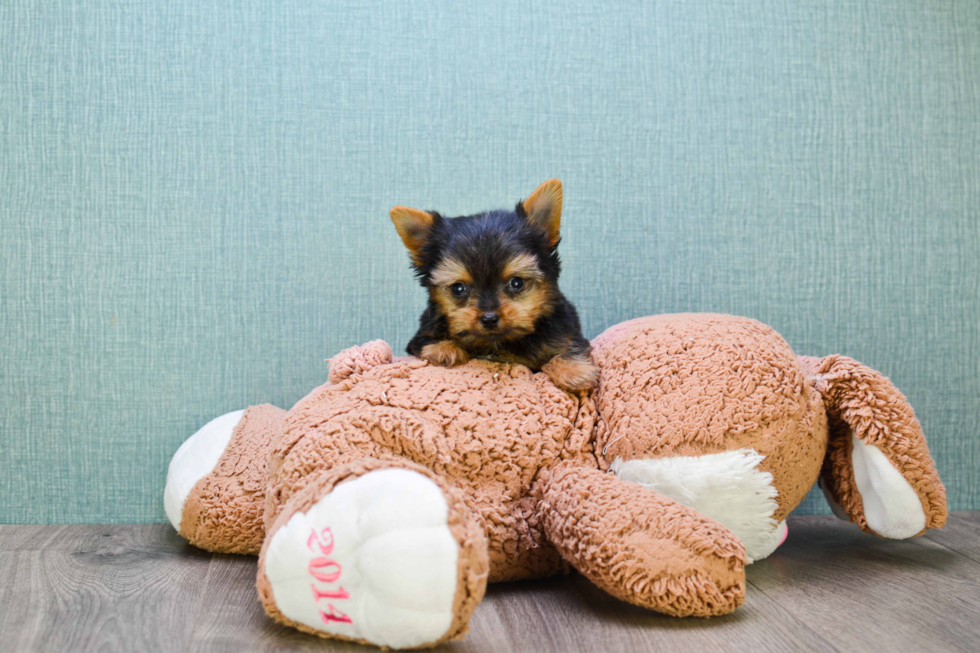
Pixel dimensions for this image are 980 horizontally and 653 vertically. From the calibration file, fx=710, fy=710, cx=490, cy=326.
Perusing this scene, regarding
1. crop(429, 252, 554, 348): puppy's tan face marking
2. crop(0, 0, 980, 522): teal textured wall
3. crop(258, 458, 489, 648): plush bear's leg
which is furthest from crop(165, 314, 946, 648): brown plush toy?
crop(0, 0, 980, 522): teal textured wall

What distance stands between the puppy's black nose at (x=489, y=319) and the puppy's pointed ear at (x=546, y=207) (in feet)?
0.87

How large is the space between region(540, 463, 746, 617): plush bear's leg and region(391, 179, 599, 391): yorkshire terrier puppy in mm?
376

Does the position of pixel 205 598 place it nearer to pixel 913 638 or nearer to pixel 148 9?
pixel 913 638

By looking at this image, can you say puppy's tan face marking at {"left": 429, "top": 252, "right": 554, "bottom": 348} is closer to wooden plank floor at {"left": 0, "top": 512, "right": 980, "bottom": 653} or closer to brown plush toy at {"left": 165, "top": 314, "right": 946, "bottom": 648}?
brown plush toy at {"left": 165, "top": 314, "right": 946, "bottom": 648}

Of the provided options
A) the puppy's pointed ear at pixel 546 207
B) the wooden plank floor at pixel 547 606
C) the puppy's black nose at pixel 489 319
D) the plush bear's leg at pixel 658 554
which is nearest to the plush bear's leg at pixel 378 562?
the wooden plank floor at pixel 547 606

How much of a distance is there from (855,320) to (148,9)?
2438mm

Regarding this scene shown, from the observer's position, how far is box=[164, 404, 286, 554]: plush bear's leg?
6.06 feet

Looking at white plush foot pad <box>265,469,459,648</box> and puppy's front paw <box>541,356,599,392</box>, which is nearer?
white plush foot pad <box>265,469,459,648</box>

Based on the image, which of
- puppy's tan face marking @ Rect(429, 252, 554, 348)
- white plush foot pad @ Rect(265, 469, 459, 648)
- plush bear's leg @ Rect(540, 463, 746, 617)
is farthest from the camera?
puppy's tan face marking @ Rect(429, 252, 554, 348)

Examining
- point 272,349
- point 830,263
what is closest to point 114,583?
point 272,349

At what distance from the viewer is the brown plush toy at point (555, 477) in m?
1.19

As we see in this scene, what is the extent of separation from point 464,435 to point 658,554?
0.48 metres

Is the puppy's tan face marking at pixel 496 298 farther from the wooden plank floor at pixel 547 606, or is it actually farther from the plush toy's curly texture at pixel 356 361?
the wooden plank floor at pixel 547 606

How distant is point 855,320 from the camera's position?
7.58 ft
